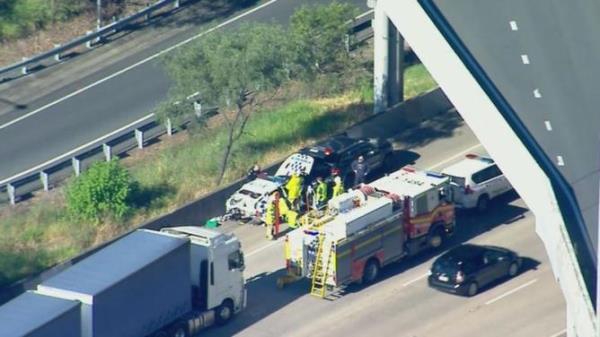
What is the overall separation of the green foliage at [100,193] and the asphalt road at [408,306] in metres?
3.95

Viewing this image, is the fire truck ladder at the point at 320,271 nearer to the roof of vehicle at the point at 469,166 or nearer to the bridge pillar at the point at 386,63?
the roof of vehicle at the point at 469,166

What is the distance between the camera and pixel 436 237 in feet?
154

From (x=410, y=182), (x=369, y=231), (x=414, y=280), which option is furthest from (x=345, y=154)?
(x=369, y=231)

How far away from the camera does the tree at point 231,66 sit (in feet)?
164

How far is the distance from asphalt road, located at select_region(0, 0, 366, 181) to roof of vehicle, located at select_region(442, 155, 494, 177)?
39.2 ft

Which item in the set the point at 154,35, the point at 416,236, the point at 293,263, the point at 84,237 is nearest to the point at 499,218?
the point at 416,236

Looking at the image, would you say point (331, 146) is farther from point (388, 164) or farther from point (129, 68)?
point (129, 68)

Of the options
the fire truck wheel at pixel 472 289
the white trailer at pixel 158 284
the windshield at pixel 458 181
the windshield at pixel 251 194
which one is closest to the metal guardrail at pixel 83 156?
the windshield at pixel 251 194

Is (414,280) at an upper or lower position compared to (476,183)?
lower

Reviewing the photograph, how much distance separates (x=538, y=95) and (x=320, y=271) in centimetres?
743

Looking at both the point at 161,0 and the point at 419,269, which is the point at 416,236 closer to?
the point at 419,269

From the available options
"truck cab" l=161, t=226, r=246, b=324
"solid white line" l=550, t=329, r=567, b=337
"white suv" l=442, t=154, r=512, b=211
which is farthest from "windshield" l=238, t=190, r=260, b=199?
"solid white line" l=550, t=329, r=567, b=337

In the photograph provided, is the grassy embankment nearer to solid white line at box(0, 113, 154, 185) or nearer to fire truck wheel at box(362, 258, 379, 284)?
solid white line at box(0, 113, 154, 185)

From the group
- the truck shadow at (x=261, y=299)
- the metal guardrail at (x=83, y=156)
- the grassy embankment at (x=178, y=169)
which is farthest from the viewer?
the metal guardrail at (x=83, y=156)
